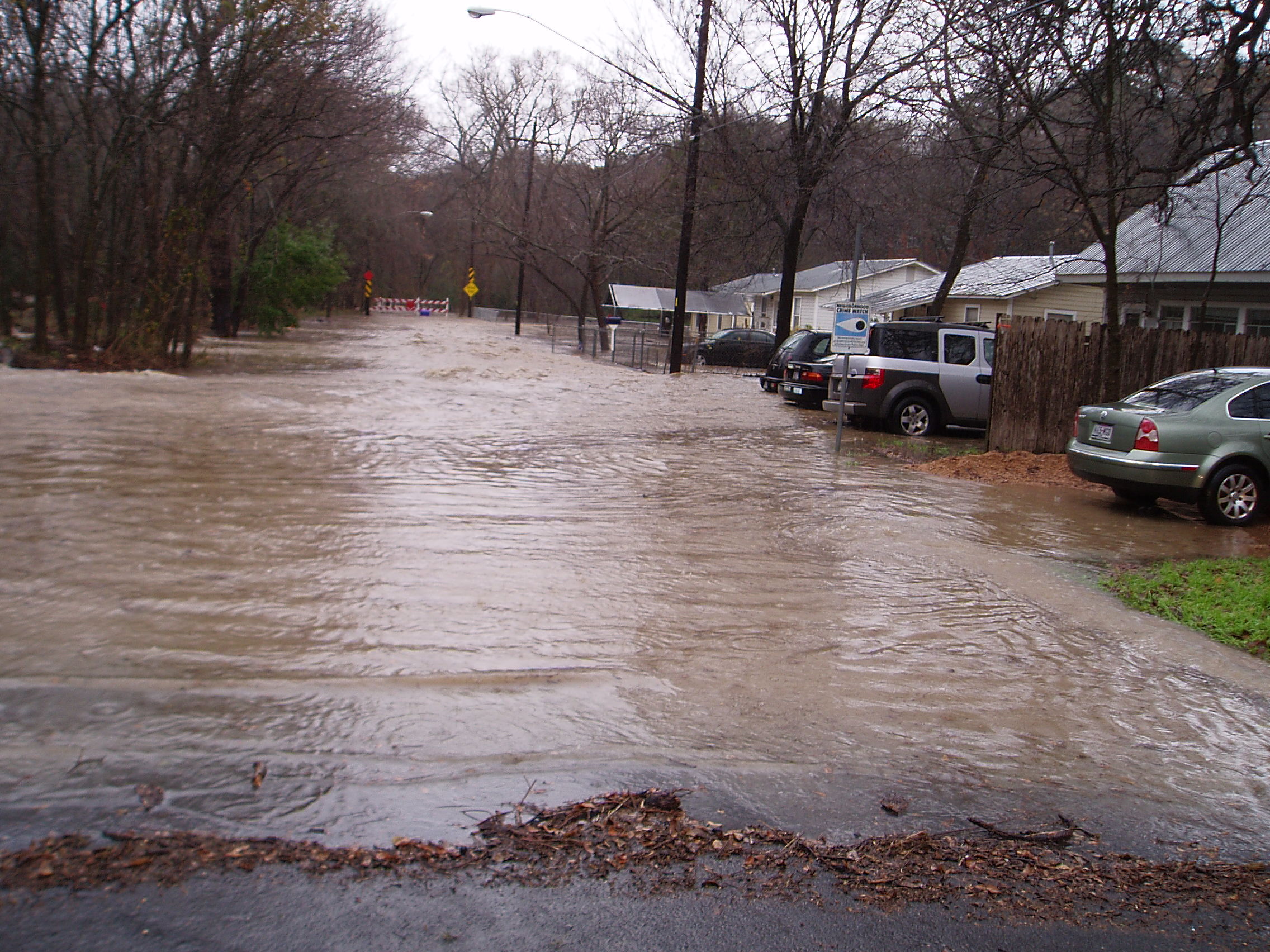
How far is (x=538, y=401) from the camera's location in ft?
68.0

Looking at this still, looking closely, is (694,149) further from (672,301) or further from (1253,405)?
(1253,405)

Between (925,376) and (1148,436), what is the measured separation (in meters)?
6.93

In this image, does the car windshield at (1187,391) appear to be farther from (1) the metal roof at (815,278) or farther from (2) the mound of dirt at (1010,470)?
(1) the metal roof at (815,278)

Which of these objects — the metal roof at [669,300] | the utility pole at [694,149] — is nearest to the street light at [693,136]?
the utility pole at [694,149]

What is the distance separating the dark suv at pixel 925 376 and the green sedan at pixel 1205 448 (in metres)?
6.39

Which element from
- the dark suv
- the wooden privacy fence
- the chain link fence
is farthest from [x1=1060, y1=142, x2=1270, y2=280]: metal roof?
the chain link fence

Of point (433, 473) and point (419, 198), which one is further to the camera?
point (419, 198)

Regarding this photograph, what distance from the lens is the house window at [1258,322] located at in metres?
20.2

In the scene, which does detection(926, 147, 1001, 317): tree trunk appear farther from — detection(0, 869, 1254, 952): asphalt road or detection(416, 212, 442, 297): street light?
detection(416, 212, 442, 297): street light

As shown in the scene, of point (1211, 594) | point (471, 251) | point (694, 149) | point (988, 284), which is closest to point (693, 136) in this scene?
point (694, 149)

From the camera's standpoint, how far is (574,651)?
6.26 m

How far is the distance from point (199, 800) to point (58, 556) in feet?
13.6

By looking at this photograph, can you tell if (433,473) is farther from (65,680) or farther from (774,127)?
(774,127)

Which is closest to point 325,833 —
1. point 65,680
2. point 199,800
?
point 199,800
